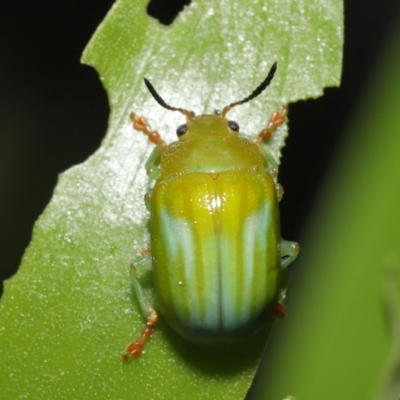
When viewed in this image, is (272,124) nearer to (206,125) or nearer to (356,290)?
(206,125)

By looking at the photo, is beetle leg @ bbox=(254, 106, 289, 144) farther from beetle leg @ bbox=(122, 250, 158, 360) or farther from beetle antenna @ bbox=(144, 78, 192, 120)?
beetle leg @ bbox=(122, 250, 158, 360)

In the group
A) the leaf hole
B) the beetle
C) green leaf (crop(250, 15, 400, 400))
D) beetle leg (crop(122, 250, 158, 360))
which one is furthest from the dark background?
beetle leg (crop(122, 250, 158, 360))

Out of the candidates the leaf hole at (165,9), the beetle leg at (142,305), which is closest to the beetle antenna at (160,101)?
the leaf hole at (165,9)

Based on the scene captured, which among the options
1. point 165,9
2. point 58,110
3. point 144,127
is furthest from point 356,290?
point 58,110

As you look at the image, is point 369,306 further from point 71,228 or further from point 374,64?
point 374,64

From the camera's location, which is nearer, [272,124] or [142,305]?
[142,305]

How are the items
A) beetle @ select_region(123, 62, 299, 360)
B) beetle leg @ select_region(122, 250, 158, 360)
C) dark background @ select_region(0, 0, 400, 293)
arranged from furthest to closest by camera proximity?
dark background @ select_region(0, 0, 400, 293), beetle leg @ select_region(122, 250, 158, 360), beetle @ select_region(123, 62, 299, 360)
